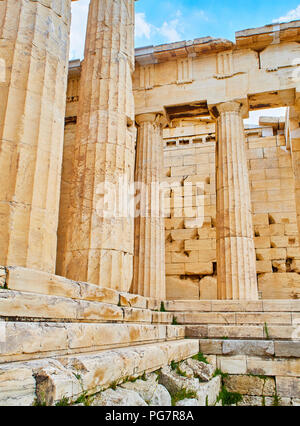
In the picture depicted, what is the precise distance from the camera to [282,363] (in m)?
8.24

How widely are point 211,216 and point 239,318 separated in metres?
8.71

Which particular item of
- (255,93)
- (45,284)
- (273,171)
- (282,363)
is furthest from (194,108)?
(45,284)

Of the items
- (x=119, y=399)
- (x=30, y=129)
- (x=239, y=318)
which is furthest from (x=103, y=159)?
(x=119, y=399)

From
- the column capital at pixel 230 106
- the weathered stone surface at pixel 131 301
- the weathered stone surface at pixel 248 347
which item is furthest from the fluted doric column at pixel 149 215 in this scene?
the weathered stone surface at pixel 248 347

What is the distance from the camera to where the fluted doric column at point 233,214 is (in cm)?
1291

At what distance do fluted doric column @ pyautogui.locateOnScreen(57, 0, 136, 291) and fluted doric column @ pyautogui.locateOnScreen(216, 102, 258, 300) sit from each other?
14.9 feet

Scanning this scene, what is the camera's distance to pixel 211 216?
18656 millimetres

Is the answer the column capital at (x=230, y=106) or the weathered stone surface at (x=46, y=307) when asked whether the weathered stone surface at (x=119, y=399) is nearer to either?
the weathered stone surface at (x=46, y=307)

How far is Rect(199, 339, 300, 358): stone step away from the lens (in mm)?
8391

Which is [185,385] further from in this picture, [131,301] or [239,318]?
[239,318]

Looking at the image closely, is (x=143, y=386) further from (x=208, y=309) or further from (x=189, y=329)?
(x=208, y=309)

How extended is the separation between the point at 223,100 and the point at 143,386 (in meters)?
12.1

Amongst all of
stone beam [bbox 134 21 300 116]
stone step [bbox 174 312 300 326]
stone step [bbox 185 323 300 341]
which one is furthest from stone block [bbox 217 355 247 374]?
stone beam [bbox 134 21 300 116]

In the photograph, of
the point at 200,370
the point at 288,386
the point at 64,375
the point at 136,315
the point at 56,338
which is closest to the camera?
the point at 64,375
